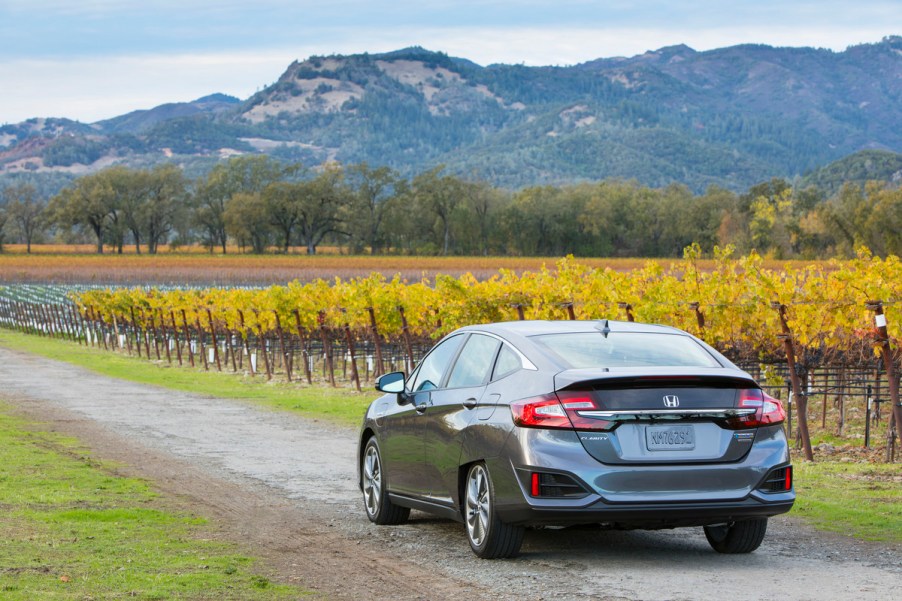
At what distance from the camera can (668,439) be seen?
25.5 feet

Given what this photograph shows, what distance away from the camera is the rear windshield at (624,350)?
8.20 m

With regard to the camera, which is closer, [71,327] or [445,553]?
[445,553]

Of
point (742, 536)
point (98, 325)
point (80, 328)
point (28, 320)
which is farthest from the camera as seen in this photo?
point (28, 320)

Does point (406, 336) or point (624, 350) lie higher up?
point (624, 350)

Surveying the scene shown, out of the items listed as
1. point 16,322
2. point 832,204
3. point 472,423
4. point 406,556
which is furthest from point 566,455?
point 832,204

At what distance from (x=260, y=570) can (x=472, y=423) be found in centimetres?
165

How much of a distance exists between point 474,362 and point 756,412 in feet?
6.65

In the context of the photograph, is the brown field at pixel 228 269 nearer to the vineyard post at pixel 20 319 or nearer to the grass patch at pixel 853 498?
the vineyard post at pixel 20 319

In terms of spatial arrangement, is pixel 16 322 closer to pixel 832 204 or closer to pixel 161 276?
pixel 161 276

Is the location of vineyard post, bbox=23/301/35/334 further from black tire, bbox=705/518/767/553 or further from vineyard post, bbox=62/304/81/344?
black tire, bbox=705/518/767/553

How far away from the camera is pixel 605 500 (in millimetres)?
7680

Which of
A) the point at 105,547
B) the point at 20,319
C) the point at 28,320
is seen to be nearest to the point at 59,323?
the point at 28,320

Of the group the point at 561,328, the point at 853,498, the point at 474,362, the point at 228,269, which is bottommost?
the point at 228,269

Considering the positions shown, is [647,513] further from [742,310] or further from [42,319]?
[42,319]
